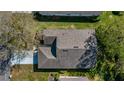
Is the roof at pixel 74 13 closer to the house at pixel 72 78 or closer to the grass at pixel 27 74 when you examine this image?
the grass at pixel 27 74

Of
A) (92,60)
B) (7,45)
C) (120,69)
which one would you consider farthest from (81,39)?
(7,45)

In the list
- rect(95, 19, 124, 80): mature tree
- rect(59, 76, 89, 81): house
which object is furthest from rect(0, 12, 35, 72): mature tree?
rect(95, 19, 124, 80): mature tree

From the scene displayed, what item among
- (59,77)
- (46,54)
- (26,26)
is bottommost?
(59,77)

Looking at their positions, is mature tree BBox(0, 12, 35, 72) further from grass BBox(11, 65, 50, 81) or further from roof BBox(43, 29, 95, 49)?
roof BBox(43, 29, 95, 49)

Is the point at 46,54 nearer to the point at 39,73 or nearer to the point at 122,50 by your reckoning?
the point at 39,73

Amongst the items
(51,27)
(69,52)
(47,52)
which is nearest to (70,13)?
(51,27)

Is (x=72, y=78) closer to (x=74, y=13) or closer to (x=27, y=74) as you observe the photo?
(x=27, y=74)

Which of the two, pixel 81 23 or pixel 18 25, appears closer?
pixel 18 25
